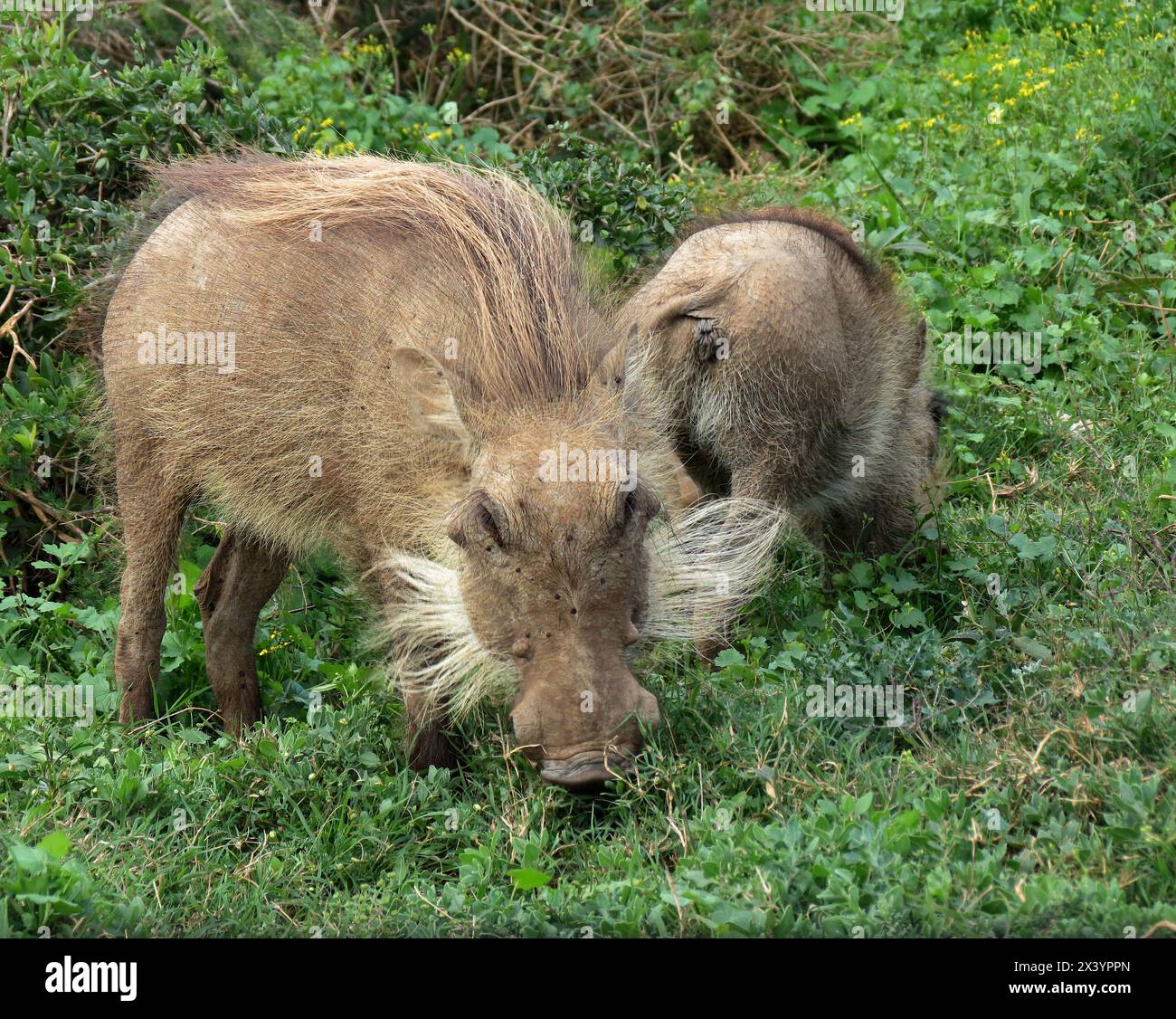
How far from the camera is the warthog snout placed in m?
3.52

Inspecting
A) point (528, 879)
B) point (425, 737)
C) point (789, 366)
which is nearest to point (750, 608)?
point (789, 366)

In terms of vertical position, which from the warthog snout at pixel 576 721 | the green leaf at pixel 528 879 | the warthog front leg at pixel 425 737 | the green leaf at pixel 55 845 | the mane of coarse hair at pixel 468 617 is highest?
the mane of coarse hair at pixel 468 617

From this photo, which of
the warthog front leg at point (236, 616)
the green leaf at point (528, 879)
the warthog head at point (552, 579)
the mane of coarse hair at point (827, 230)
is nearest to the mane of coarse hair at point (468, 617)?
the warthog head at point (552, 579)

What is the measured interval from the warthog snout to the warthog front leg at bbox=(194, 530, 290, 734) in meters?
1.74

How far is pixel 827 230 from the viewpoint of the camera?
18.0 ft

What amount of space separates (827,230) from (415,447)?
7.20 feet

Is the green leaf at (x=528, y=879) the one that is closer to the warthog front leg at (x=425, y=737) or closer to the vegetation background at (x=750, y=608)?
the vegetation background at (x=750, y=608)

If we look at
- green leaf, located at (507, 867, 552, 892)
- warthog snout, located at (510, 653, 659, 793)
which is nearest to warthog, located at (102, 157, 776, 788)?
warthog snout, located at (510, 653, 659, 793)

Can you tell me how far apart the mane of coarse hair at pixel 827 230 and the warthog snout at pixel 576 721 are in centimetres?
245

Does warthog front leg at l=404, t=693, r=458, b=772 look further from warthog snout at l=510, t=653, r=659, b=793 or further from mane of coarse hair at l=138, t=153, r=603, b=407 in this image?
mane of coarse hair at l=138, t=153, r=603, b=407

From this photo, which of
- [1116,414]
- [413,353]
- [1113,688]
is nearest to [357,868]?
[413,353]

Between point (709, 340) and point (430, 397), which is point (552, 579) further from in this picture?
point (709, 340)

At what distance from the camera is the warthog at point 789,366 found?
4.94 m

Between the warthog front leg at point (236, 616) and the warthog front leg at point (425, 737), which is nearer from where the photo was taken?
the warthog front leg at point (425, 737)
